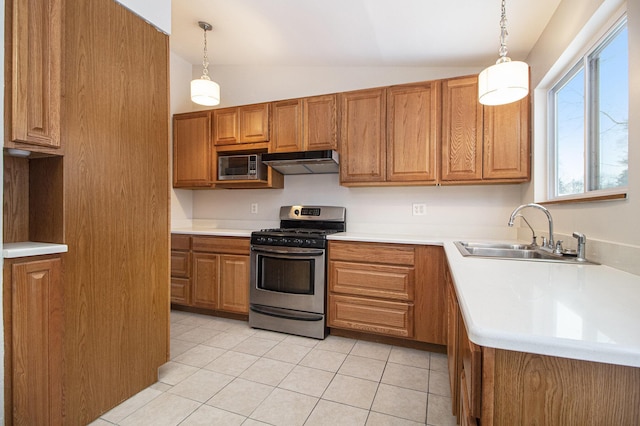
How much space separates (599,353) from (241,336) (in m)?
2.56

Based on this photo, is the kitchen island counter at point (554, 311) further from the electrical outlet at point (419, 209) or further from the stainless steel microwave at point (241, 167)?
the stainless steel microwave at point (241, 167)

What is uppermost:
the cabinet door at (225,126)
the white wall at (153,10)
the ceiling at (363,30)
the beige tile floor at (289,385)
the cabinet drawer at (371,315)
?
the ceiling at (363,30)

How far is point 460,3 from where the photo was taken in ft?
6.42

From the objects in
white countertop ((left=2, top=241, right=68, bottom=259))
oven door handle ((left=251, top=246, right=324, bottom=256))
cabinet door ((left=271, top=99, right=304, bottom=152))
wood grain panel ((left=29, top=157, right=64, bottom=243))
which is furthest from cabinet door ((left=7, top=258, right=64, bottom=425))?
cabinet door ((left=271, top=99, right=304, bottom=152))

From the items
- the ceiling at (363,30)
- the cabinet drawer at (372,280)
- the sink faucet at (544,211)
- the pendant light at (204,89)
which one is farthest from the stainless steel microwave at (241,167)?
the sink faucet at (544,211)

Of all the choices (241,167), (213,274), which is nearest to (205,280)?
(213,274)

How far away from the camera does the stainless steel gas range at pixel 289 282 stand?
2615mm

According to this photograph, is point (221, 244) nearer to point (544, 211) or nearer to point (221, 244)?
point (221, 244)

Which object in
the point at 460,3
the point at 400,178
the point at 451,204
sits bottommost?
the point at 451,204

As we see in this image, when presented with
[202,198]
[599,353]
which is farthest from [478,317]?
[202,198]

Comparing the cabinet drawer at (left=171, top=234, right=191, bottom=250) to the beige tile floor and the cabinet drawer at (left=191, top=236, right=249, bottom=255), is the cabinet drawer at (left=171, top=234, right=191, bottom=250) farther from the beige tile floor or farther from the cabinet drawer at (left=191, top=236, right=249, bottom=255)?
the beige tile floor

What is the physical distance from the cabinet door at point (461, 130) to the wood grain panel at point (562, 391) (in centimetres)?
209

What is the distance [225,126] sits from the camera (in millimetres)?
3275

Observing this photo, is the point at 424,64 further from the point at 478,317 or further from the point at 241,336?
the point at 241,336
